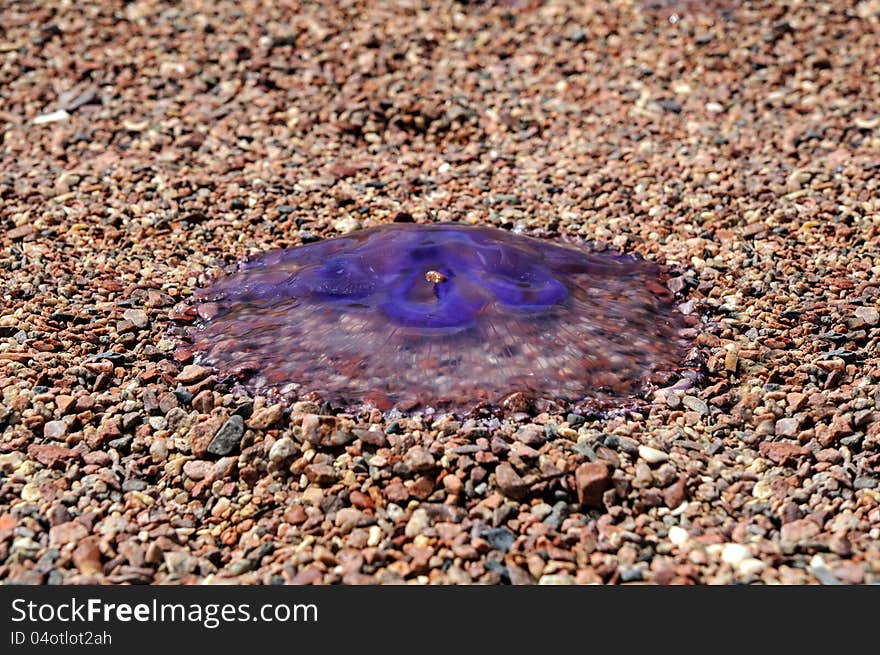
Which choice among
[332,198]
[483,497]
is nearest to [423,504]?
[483,497]

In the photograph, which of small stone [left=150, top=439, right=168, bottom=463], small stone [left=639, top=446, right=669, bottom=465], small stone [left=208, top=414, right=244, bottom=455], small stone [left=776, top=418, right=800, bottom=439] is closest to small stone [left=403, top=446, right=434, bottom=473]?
small stone [left=208, top=414, right=244, bottom=455]

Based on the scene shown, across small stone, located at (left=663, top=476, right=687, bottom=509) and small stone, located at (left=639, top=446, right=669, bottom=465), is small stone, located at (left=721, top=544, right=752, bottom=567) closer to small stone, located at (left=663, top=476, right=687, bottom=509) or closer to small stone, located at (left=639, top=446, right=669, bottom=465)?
small stone, located at (left=663, top=476, right=687, bottom=509)

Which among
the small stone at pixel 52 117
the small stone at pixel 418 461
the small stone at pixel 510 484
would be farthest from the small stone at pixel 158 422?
the small stone at pixel 52 117

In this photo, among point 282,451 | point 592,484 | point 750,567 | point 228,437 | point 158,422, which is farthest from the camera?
point 158,422

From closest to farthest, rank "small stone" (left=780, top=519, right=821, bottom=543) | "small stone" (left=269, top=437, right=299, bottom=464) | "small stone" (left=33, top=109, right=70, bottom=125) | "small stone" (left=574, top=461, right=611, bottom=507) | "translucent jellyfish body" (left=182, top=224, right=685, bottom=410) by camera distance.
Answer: "small stone" (left=780, top=519, right=821, bottom=543)
"small stone" (left=574, top=461, right=611, bottom=507)
"small stone" (left=269, top=437, right=299, bottom=464)
"translucent jellyfish body" (left=182, top=224, right=685, bottom=410)
"small stone" (left=33, top=109, right=70, bottom=125)

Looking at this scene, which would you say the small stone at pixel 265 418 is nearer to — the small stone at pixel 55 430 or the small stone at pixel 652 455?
the small stone at pixel 55 430

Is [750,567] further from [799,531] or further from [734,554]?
[799,531]

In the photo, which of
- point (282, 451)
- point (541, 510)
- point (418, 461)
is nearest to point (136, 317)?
point (282, 451)
